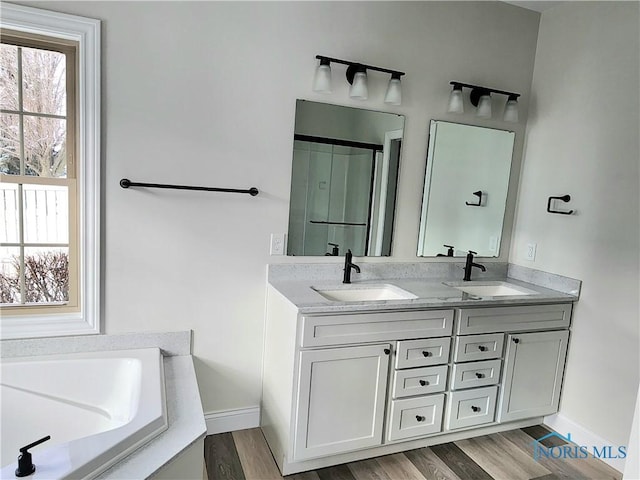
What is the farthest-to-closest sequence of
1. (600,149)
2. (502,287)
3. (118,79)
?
(502,287)
(600,149)
(118,79)

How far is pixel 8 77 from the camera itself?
198 centimetres

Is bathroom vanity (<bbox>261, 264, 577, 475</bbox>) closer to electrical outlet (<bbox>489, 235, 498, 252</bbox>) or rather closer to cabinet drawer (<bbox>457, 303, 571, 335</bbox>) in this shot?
cabinet drawer (<bbox>457, 303, 571, 335</bbox>)

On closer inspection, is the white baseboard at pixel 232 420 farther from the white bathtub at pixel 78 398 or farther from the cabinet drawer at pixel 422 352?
the cabinet drawer at pixel 422 352

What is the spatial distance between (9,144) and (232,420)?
1.80 metres

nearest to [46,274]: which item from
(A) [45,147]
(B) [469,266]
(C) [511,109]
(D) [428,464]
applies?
(A) [45,147]

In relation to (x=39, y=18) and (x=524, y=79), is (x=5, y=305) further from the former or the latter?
(x=524, y=79)

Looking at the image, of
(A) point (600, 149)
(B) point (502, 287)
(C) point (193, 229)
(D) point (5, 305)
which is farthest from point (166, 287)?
(A) point (600, 149)

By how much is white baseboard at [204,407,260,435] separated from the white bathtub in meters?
0.55

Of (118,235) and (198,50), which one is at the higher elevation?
(198,50)

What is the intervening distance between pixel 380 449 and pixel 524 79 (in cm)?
254

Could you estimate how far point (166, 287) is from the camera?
2.31 metres

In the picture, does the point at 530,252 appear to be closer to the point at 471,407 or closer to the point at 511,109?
the point at 511,109

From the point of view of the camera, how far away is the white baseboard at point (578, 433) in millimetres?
2439

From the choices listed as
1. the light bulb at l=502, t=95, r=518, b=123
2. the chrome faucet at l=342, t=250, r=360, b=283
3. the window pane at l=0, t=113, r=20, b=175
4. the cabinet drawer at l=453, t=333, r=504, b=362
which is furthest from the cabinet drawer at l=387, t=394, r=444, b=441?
the window pane at l=0, t=113, r=20, b=175
